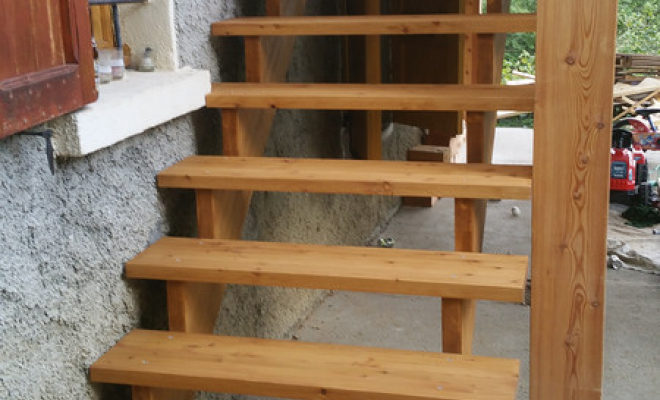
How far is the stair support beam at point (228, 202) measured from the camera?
8.00ft

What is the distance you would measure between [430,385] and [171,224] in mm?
1026

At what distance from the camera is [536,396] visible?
222 centimetres

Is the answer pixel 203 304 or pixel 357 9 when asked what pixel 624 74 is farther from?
pixel 203 304

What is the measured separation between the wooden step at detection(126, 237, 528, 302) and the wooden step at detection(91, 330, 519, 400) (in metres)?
0.15

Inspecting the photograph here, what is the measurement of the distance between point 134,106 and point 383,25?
0.89 metres

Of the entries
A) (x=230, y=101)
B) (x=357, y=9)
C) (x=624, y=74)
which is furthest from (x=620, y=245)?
(x=624, y=74)

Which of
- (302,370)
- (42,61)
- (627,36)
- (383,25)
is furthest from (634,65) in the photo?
(42,61)

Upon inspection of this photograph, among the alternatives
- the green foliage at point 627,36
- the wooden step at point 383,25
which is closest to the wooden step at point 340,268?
the wooden step at point 383,25

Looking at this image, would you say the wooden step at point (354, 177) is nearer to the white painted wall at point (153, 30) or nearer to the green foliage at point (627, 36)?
the white painted wall at point (153, 30)

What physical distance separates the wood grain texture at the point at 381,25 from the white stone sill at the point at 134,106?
0.24 metres

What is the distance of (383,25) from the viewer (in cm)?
283

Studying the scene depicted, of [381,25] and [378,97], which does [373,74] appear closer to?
[381,25]

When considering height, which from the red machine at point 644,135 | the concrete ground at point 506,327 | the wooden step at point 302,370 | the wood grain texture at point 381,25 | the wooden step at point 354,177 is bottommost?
the concrete ground at point 506,327

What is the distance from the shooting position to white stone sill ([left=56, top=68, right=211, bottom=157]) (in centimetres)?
206
